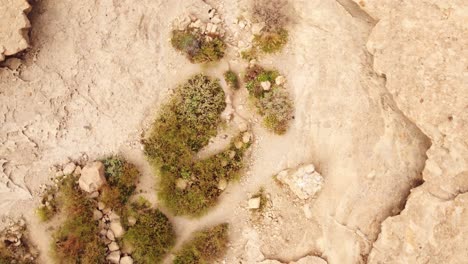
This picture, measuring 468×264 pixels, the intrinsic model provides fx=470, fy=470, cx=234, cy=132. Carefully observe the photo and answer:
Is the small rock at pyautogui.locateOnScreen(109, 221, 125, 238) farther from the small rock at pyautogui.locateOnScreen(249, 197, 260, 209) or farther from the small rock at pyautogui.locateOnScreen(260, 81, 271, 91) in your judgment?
the small rock at pyautogui.locateOnScreen(260, 81, 271, 91)

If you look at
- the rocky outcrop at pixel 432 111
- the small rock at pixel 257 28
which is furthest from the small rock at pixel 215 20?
the rocky outcrop at pixel 432 111

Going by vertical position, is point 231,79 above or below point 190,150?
above

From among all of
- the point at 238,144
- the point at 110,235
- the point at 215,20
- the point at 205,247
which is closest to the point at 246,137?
the point at 238,144

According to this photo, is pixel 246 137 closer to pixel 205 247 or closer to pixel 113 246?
pixel 205 247

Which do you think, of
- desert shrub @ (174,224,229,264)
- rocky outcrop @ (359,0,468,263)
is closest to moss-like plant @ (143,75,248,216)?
desert shrub @ (174,224,229,264)

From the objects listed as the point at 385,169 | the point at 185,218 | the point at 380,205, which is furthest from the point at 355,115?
the point at 185,218
